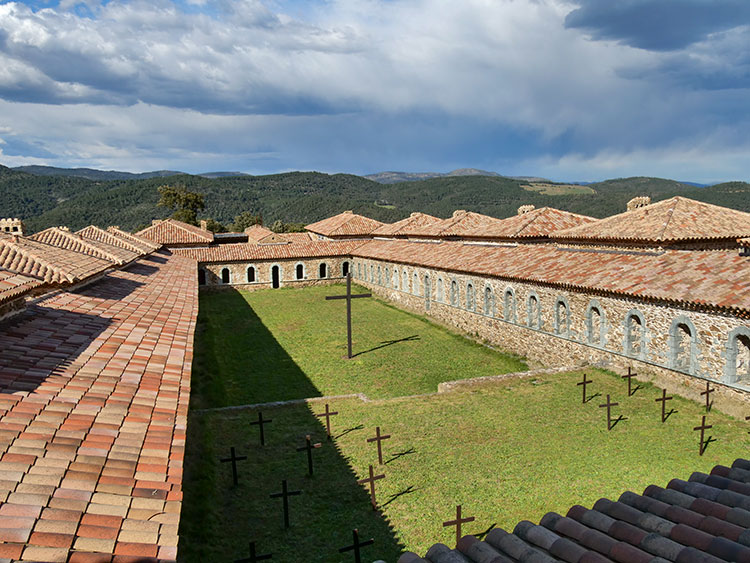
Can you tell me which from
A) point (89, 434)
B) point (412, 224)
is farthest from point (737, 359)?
point (412, 224)

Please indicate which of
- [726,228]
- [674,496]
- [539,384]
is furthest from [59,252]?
[726,228]

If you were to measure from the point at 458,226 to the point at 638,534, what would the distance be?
30092 mm

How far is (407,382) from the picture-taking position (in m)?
18.1

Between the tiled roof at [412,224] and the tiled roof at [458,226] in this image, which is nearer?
the tiled roof at [458,226]

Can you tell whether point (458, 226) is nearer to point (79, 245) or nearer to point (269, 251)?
point (269, 251)

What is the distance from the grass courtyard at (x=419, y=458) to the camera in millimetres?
8844

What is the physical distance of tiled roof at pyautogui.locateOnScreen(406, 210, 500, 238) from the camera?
3291 centimetres

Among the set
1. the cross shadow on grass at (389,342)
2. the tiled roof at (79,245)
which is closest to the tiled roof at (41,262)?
the tiled roof at (79,245)

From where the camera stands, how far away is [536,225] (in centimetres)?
2667

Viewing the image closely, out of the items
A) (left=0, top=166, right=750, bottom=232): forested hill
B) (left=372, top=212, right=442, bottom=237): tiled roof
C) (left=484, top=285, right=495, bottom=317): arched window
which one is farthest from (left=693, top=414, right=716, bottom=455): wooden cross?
(left=0, top=166, right=750, bottom=232): forested hill

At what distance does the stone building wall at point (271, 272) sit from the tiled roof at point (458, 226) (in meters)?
8.49

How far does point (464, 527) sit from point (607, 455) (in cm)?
426

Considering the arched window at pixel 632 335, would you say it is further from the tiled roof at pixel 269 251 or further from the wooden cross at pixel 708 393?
the tiled roof at pixel 269 251

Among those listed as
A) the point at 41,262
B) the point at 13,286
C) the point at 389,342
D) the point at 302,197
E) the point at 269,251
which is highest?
the point at 302,197
